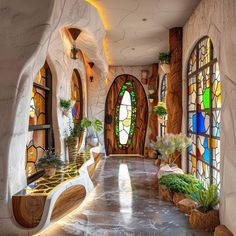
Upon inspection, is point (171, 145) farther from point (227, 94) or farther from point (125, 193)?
point (227, 94)

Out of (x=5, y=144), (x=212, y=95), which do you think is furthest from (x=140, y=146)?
(x=5, y=144)

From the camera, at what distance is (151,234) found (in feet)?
9.48

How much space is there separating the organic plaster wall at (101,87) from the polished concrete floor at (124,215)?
154 inches

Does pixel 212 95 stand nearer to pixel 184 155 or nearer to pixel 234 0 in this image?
pixel 234 0

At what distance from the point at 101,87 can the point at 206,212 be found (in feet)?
20.7

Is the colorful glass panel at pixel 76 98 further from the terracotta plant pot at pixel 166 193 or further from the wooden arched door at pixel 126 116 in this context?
the terracotta plant pot at pixel 166 193

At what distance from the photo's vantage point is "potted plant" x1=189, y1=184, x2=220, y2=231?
2998 millimetres

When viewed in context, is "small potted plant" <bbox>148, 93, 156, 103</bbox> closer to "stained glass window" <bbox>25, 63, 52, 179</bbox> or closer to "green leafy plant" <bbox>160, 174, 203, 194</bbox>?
"green leafy plant" <bbox>160, 174, 203, 194</bbox>

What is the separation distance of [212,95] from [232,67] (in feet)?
3.90

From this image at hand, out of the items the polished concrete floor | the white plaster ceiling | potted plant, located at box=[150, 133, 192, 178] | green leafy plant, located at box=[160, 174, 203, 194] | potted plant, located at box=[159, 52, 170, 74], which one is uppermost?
the white plaster ceiling

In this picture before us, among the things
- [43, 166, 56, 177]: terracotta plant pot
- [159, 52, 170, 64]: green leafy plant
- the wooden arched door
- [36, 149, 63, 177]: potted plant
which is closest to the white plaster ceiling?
[159, 52, 170, 64]: green leafy plant

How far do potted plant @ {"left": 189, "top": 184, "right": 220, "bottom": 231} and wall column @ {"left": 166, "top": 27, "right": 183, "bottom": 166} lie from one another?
2.29m

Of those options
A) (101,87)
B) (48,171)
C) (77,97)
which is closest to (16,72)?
(48,171)

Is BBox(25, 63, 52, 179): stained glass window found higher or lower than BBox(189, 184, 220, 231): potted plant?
higher
